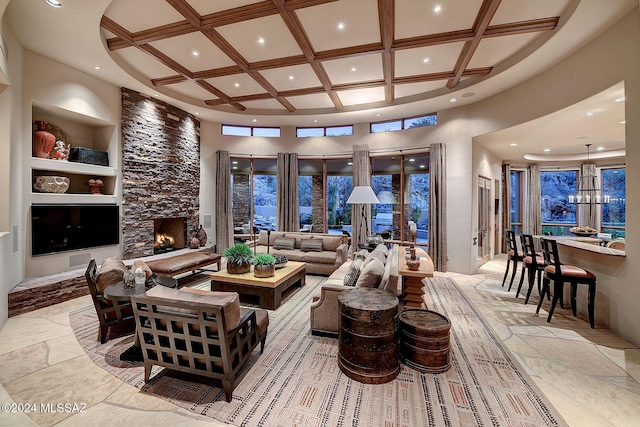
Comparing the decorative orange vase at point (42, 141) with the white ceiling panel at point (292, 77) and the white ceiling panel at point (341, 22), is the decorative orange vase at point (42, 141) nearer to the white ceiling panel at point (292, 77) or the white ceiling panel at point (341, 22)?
the white ceiling panel at point (292, 77)

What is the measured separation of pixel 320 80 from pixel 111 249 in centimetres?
528

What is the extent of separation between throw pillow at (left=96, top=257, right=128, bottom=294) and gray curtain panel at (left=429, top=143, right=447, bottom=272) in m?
6.06

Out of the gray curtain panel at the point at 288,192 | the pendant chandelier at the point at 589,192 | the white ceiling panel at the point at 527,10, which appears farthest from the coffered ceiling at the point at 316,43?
the pendant chandelier at the point at 589,192

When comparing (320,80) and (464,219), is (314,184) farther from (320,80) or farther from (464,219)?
(464,219)

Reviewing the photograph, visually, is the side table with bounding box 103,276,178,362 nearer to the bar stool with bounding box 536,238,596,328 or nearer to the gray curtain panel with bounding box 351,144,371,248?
the bar stool with bounding box 536,238,596,328

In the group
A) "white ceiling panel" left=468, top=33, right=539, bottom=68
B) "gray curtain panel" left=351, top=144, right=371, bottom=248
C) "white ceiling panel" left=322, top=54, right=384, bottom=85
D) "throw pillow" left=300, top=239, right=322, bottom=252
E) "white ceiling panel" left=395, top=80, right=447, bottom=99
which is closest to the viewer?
"white ceiling panel" left=468, top=33, right=539, bottom=68

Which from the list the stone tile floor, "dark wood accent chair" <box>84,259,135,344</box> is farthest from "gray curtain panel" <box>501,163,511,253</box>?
"dark wood accent chair" <box>84,259,135,344</box>

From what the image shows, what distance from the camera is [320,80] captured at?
5016 mm

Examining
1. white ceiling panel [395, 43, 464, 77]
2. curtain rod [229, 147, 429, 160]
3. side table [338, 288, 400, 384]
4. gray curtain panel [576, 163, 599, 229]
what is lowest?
side table [338, 288, 400, 384]

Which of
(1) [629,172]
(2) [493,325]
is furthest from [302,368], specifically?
(1) [629,172]

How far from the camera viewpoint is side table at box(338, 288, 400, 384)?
2.23 meters

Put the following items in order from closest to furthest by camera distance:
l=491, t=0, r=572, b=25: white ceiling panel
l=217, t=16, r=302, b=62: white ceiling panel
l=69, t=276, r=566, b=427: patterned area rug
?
l=69, t=276, r=566, b=427: patterned area rug
l=491, t=0, r=572, b=25: white ceiling panel
l=217, t=16, r=302, b=62: white ceiling panel

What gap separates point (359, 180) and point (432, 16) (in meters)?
4.22

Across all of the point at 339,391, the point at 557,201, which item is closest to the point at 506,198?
the point at 557,201
